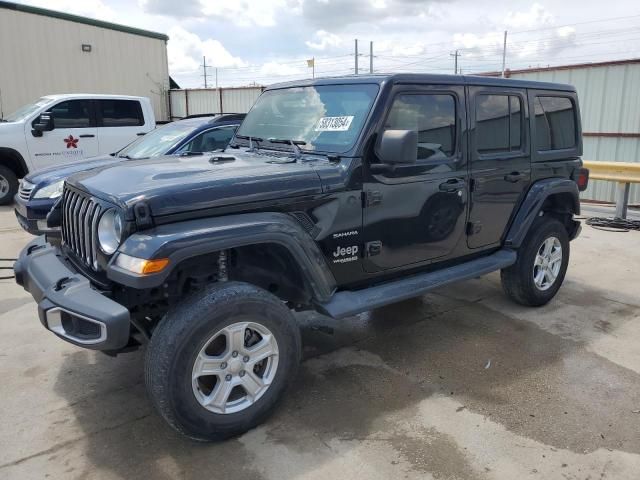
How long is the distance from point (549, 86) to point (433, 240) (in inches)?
83.5

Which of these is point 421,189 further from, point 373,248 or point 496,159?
point 496,159

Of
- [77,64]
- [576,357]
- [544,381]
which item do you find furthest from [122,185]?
[77,64]

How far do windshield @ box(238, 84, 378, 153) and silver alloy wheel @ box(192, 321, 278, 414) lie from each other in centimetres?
134

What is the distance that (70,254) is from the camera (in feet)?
11.0

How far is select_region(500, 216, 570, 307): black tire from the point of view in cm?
477

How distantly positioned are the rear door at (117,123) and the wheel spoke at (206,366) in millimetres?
8217

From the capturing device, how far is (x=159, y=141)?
23.2 feet

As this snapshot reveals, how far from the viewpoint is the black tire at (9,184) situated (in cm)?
965

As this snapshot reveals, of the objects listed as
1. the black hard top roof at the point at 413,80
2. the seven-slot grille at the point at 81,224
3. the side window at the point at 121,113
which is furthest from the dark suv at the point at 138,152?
the side window at the point at 121,113

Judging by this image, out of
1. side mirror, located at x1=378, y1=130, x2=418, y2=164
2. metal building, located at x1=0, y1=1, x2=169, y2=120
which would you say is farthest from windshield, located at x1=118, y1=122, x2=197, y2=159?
metal building, located at x1=0, y1=1, x2=169, y2=120

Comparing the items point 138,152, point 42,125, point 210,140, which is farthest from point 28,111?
point 210,140

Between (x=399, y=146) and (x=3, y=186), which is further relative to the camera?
(x=3, y=186)

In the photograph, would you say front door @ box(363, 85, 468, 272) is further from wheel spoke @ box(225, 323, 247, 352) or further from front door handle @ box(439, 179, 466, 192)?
wheel spoke @ box(225, 323, 247, 352)

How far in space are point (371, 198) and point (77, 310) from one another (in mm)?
1861
